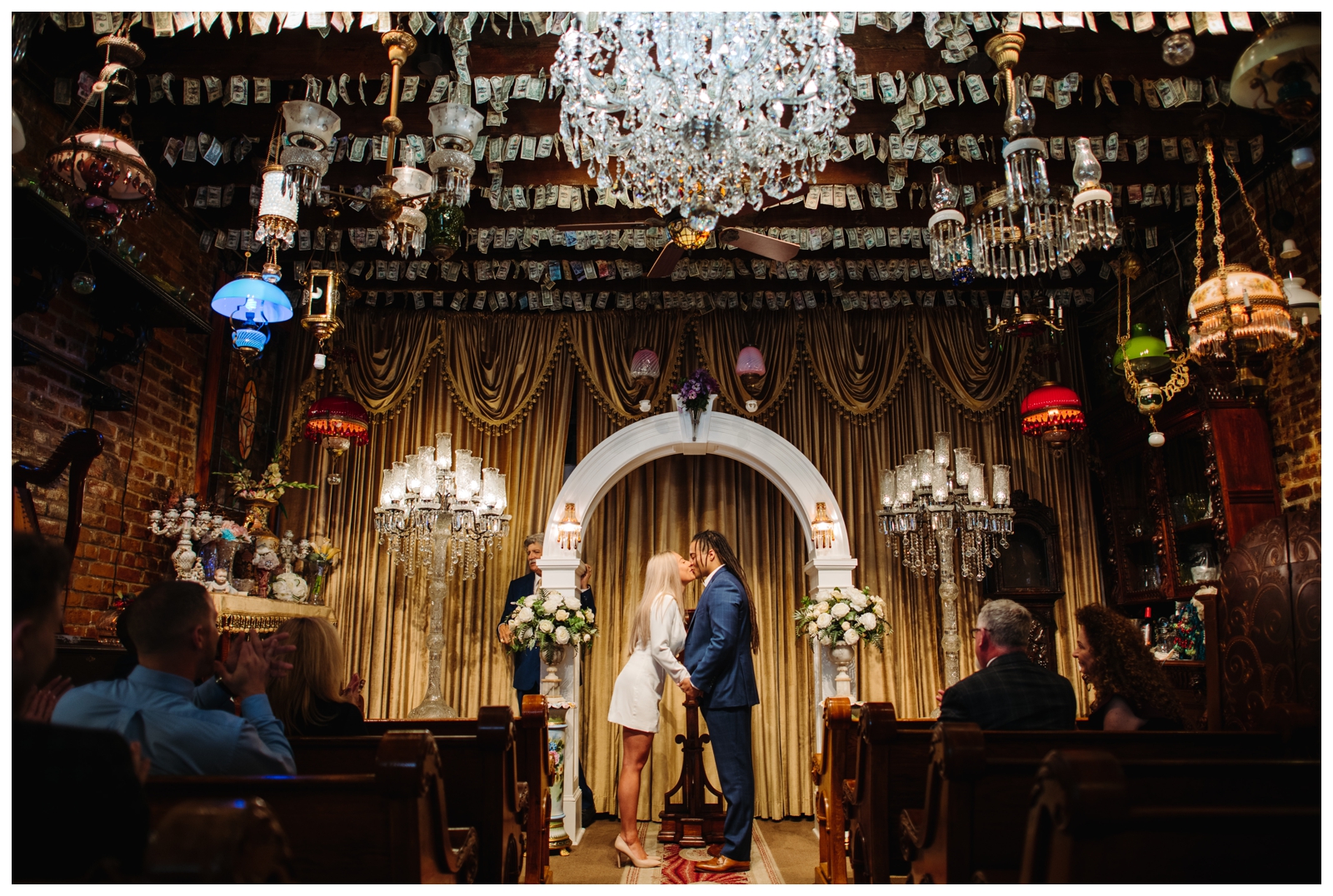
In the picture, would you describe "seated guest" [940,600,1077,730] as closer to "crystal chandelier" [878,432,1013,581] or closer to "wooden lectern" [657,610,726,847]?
"wooden lectern" [657,610,726,847]

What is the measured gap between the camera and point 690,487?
685 cm

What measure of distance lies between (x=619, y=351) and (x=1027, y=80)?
11.7ft

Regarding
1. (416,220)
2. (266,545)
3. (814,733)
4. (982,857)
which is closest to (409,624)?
(266,545)

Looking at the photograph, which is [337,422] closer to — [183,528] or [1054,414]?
[183,528]

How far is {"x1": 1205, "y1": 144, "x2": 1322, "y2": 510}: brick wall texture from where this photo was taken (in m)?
4.23

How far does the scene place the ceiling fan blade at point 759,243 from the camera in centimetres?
379

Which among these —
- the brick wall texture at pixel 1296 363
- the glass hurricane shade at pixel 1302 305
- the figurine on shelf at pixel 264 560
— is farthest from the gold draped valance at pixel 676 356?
the glass hurricane shade at pixel 1302 305

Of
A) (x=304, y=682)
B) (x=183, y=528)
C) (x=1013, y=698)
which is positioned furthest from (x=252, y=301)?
(x=1013, y=698)

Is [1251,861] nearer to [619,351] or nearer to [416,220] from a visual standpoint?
[416,220]

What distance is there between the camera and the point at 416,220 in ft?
11.4

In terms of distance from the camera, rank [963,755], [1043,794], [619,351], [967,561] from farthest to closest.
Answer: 1. [619,351]
2. [967,561]
3. [963,755]
4. [1043,794]

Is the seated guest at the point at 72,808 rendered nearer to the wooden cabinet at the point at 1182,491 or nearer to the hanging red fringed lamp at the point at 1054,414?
the wooden cabinet at the point at 1182,491

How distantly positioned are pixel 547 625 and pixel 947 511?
270 cm

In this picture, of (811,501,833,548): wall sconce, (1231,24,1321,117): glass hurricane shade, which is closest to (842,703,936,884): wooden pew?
(1231,24,1321,117): glass hurricane shade
